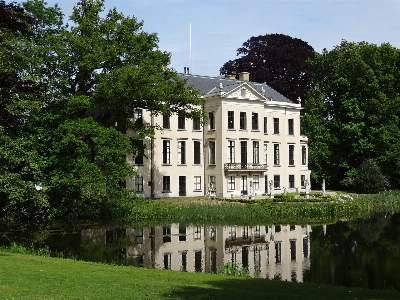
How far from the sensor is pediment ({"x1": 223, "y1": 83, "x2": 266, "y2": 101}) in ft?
144

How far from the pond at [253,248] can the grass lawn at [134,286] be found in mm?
3111

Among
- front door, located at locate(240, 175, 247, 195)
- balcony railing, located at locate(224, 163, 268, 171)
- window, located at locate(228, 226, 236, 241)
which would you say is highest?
balcony railing, located at locate(224, 163, 268, 171)

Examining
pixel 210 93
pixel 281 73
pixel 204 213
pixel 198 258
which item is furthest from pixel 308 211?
pixel 281 73

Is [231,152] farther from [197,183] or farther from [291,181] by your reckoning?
[291,181]

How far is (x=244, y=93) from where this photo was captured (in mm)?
44594

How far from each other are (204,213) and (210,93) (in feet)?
A: 47.8

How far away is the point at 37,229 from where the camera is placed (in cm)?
2728

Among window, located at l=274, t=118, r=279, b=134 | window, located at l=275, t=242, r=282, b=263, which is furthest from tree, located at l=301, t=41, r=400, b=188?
window, located at l=275, t=242, r=282, b=263

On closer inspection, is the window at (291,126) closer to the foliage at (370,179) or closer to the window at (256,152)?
the window at (256,152)

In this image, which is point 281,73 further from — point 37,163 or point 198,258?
point 198,258

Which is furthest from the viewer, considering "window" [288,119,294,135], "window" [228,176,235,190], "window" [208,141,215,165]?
"window" [288,119,294,135]

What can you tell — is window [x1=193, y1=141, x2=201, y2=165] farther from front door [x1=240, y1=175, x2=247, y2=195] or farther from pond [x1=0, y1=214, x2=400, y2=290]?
pond [x1=0, y1=214, x2=400, y2=290]

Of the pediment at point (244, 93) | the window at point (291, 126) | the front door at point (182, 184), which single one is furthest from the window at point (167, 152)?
the window at point (291, 126)

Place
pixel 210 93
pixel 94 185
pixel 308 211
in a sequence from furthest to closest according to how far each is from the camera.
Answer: pixel 210 93, pixel 308 211, pixel 94 185
